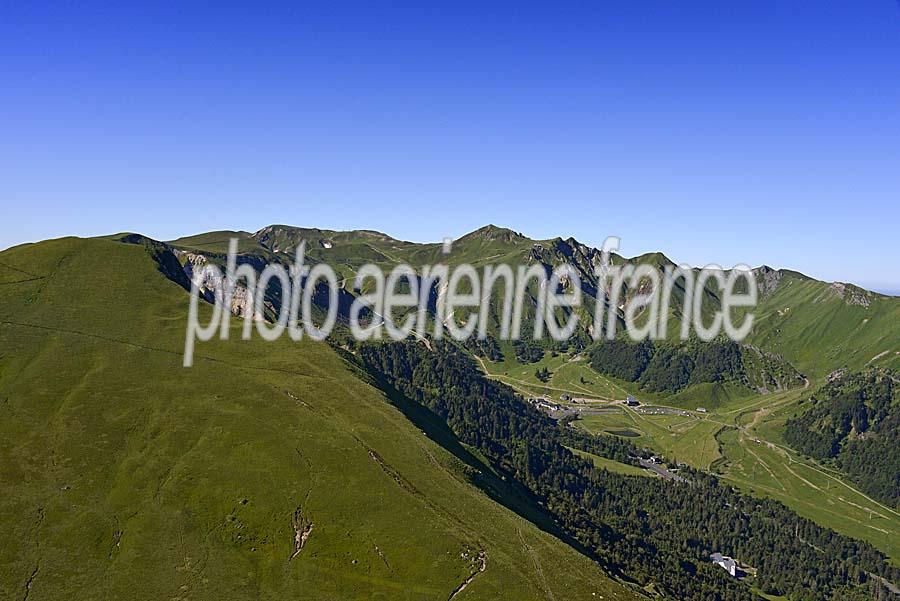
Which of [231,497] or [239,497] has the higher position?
[239,497]

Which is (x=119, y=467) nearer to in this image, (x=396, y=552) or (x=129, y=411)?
(x=129, y=411)

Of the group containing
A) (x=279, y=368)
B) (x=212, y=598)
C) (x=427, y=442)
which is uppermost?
(x=279, y=368)

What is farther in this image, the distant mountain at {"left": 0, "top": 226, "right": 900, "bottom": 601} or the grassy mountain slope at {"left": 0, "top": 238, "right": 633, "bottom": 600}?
the distant mountain at {"left": 0, "top": 226, "right": 900, "bottom": 601}

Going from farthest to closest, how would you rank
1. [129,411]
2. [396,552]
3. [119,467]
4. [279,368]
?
1. [279,368]
2. [129,411]
3. [119,467]
4. [396,552]

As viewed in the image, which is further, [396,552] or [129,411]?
[129,411]

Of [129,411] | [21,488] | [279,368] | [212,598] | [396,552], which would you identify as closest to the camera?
[212,598]

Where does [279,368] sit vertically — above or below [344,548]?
above

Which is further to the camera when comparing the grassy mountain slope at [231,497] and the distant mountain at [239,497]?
the distant mountain at [239,497]

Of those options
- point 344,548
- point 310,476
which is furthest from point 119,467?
point 344,548
